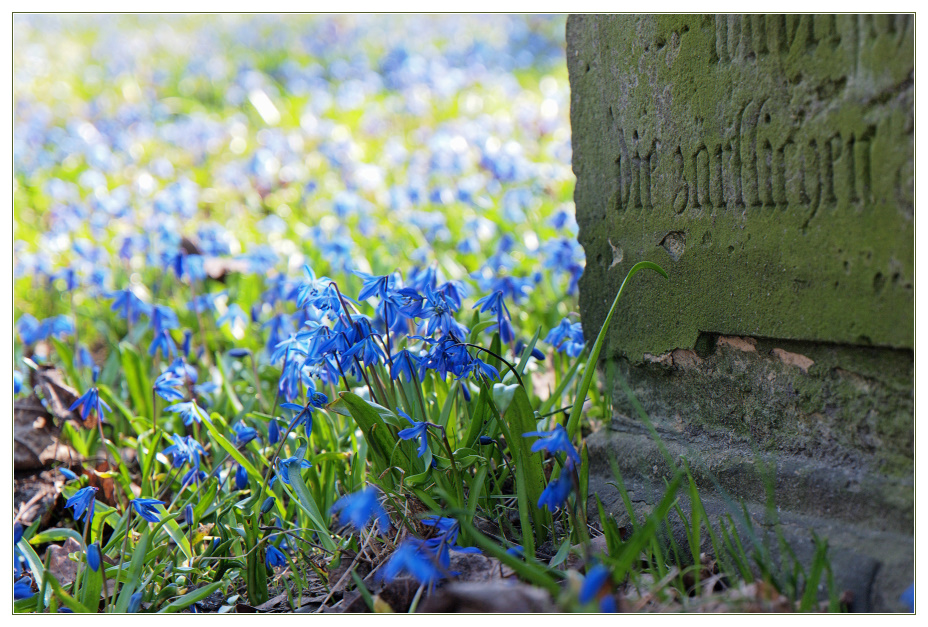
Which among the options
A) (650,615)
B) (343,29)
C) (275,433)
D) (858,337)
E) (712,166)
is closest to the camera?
(650,615)

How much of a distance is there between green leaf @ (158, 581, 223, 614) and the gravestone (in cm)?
104

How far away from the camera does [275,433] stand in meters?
2.24

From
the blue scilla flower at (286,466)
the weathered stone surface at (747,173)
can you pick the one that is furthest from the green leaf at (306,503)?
the weathered stone surface at (747,173)

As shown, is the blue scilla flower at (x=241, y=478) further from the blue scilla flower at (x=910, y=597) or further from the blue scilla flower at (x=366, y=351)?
the blue scilla flower at (x=910, y=597)

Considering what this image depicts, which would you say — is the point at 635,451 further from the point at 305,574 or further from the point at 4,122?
the point at 4,122

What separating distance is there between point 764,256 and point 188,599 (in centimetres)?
156

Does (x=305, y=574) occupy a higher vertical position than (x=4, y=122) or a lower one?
lower

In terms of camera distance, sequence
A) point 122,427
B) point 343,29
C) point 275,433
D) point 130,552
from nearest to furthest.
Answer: point 130,552
point 275,433
point 122,427
point 343,29

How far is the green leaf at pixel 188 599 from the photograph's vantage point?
177 centimetres

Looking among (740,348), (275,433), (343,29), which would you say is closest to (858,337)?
(740,348)

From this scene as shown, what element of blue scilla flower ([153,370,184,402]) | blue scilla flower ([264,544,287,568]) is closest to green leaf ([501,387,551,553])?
blue scilla flower ([264,544,287,568])

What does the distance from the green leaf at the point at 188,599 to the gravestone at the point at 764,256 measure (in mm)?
1039

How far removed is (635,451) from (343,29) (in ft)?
43.0

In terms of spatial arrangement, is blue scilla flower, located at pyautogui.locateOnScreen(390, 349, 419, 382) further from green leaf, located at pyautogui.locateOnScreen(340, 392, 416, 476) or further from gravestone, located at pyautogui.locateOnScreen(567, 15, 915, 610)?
gravestone, located at pyautogui.locateOnScreen(567, 15, 915, 610)
